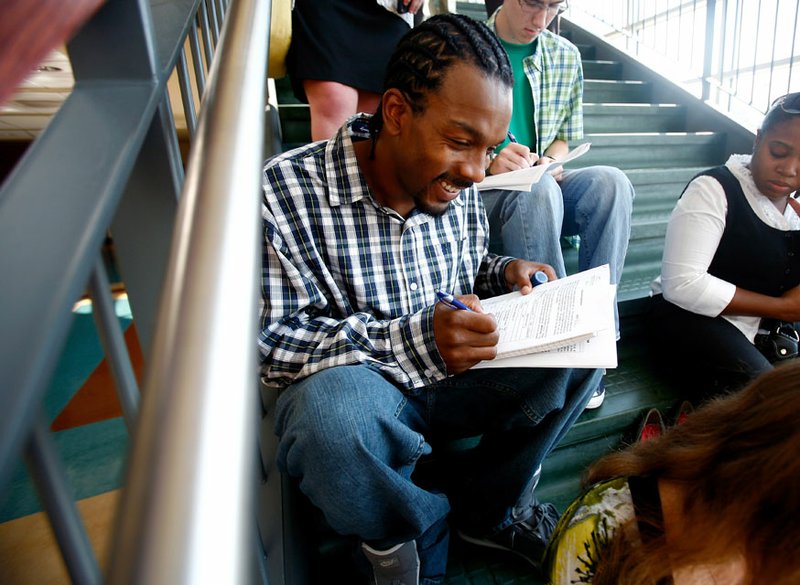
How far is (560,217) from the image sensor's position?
1.38m

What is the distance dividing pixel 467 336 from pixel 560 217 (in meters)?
0.73

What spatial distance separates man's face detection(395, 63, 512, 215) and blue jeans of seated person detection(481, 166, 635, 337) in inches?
14.5

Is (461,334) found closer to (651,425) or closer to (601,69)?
(651,425)

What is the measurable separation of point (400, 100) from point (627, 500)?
2.72ft

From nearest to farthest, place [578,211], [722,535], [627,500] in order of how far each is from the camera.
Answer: [722,535]
[627,500]
[578,211]

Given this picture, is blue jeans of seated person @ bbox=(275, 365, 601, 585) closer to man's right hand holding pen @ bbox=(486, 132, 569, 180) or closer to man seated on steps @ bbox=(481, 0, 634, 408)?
man seated on steps @ bbox=(481, 0, 634, 408)

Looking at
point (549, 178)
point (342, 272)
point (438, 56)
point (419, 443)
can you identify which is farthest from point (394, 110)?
point (419, 443)

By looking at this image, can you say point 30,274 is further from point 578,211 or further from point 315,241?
point 578,211

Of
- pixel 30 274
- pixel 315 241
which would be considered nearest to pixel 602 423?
pixel 315 241

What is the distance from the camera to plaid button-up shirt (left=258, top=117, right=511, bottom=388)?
86 cm

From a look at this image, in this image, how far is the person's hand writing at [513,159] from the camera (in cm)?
147

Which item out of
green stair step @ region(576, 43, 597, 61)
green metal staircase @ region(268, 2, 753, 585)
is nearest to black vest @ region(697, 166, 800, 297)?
green metal staircase @ region(268, 2, 753, 585)

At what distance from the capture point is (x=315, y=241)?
945mm

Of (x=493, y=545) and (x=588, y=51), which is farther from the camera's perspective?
(x=588, y=51)
